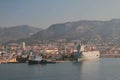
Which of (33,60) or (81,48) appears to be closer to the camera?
(33,60)

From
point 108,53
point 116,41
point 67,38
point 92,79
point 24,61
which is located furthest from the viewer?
point 67,38

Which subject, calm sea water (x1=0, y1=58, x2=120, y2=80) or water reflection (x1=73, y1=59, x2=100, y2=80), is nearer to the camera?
water reflection (x1=73, y1=59, x2=100, y2=80)

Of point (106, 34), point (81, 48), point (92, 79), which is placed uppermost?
point (106, 34)

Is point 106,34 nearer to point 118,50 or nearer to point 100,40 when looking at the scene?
Answer: point 100,40

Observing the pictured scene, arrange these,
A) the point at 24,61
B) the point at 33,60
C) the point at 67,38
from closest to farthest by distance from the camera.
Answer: the point at 33,60, the point at 24,61, the point at 67,38

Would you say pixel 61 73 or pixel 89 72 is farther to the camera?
pixel 89 72

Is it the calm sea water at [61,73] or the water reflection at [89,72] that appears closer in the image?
the water reflection at [89,72]

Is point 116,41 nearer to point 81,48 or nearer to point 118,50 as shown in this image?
point 118,50

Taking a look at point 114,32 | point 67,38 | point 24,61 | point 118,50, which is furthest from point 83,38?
point 24,61

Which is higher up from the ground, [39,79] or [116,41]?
[116,41]
